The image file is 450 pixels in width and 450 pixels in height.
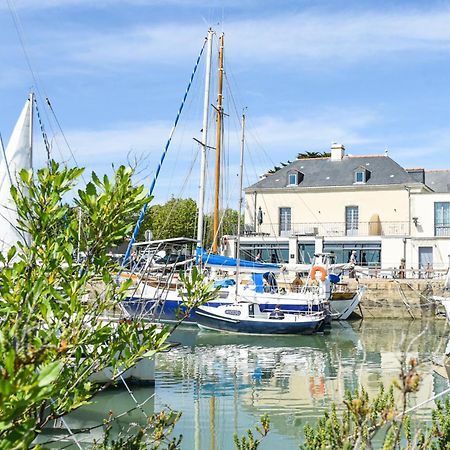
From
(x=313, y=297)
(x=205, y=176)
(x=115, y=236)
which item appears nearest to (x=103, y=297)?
(x=115, y=236)

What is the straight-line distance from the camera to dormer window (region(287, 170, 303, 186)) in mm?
48681

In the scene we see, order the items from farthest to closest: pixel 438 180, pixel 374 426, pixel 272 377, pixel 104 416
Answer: pixel 438 180 < pixel 272 377 < pixel 104 416 < pixel 374 426

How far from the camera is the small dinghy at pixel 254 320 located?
88.1 feet

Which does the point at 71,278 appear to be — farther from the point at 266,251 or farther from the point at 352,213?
the point at 352,213

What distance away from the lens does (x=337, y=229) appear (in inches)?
1843

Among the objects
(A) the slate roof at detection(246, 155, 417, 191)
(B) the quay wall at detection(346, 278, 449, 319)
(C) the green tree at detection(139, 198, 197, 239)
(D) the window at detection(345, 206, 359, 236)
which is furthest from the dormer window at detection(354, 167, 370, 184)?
(C) the green tree at detection(139, 198, 197, 239)

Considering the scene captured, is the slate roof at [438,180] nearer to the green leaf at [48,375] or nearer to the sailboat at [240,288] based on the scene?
the sailboat at [240,288]

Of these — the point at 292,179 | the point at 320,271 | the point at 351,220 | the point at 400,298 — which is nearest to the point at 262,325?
the point at 320,271

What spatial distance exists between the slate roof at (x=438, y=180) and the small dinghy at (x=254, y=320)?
2336cm

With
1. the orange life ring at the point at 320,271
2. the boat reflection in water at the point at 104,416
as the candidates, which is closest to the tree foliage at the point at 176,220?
the orange life ring at the point at 320,271

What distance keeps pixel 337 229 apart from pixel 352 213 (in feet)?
4.98

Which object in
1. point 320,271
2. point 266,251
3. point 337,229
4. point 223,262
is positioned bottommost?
point 320,271

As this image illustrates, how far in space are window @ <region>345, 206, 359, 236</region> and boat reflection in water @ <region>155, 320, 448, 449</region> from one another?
57.0 ft

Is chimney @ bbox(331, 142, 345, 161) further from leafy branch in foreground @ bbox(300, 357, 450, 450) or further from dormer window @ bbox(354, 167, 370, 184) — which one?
leafy branch in foreground @ bbox(300, 357, 450, 450)
